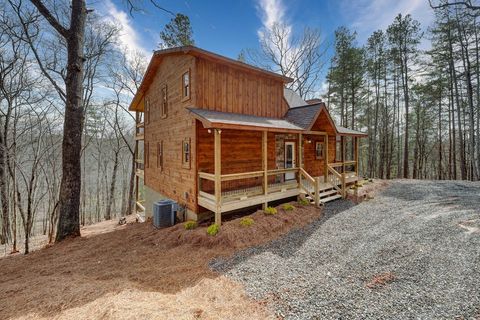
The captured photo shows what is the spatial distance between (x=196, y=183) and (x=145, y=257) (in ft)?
9.49

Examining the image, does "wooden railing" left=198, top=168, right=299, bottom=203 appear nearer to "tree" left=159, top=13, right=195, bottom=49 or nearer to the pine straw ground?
the pine straw ground

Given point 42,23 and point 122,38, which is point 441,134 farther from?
point 42,23

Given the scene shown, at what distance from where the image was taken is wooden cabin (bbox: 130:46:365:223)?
7.75 meters

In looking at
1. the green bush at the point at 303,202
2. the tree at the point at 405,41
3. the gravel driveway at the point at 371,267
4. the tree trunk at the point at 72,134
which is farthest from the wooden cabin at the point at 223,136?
the tree at the point at 405,41

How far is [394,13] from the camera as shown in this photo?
58.0 feet

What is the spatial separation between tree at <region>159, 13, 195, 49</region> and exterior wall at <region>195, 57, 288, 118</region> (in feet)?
40.7

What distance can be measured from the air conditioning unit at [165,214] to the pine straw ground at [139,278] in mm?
656

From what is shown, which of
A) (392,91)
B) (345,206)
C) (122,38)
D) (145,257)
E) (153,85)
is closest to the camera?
(145,257)

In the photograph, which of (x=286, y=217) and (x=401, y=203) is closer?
(x=286, y=217)

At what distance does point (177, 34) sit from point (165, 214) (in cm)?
1747

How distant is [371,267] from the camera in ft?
14.9

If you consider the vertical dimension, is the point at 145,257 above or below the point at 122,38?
below

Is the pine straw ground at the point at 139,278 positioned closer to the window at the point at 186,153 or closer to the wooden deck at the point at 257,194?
the wooden deck at the point at 257,194

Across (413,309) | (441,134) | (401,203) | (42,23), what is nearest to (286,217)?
(413,309)
